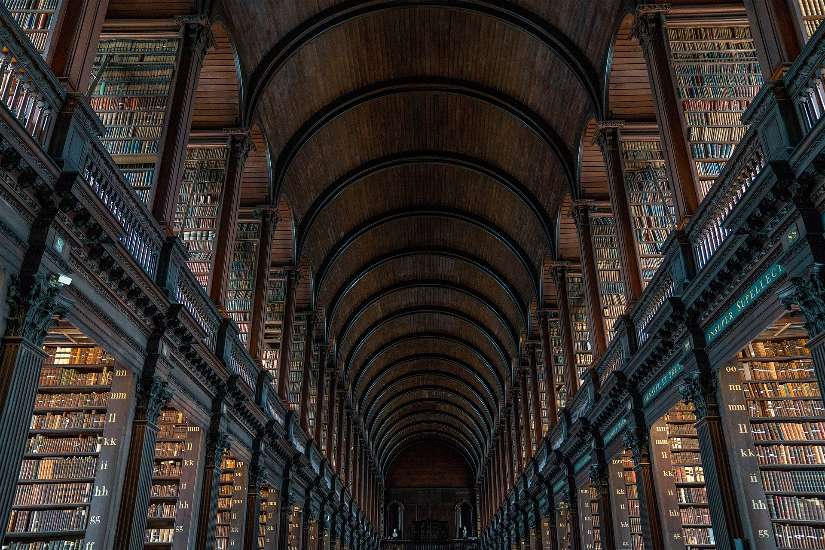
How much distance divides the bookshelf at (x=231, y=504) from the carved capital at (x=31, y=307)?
6.83 m

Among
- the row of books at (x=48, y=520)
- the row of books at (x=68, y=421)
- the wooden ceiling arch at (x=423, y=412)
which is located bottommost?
the row of books at (x=48, y=520)

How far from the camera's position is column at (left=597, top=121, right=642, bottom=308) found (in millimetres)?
12195

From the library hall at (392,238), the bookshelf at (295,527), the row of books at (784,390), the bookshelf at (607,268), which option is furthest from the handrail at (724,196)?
the bookshelf at (295,527)

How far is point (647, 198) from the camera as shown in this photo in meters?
13.1

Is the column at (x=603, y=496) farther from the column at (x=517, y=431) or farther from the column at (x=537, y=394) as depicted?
the column at (x=517, y=431)

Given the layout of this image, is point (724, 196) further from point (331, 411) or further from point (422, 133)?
point (331, 411)

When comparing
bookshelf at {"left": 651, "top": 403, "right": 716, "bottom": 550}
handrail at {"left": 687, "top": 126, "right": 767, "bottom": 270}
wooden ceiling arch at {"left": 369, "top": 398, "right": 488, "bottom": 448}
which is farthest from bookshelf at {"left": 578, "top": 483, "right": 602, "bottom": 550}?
wooden ceiling arch at {"left": 369, "top": 398, "right": 488, "bottom": 448}

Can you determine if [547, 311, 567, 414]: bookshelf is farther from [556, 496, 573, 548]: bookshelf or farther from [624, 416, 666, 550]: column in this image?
[624, 416, 666, 550]: column

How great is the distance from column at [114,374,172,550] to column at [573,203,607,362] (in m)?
9.11

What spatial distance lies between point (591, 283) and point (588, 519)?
224 inches

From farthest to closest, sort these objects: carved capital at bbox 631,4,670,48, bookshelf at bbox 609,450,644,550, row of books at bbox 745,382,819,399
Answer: bookshelf at bbox 609,450,644,550, carved capital at bbox 631,4,670,48, row of books at bbox 745,382,819,399

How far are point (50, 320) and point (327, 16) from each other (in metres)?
10.7

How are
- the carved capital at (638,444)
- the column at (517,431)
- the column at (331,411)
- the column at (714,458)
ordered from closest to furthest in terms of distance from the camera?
the column at (714,458), the carved capital at (638,444), the column at (331,411), the column at (517,431)

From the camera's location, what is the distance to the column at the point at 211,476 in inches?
417
